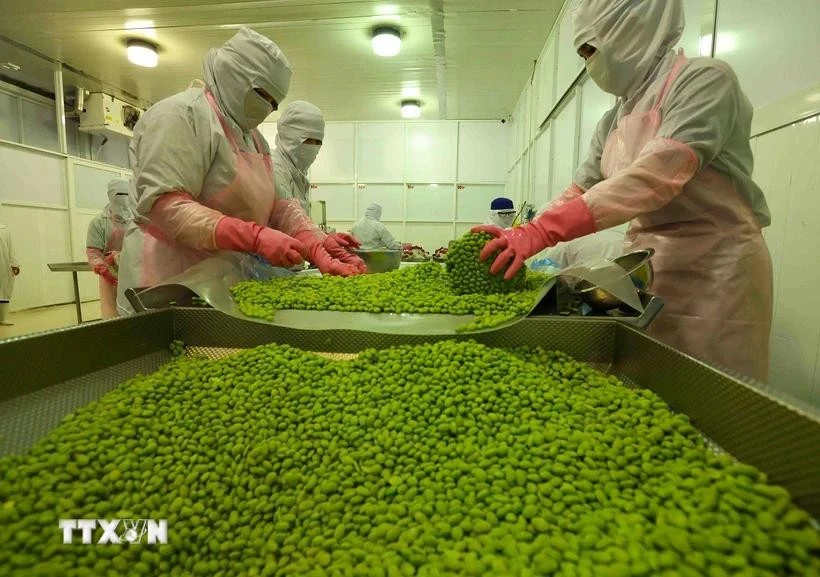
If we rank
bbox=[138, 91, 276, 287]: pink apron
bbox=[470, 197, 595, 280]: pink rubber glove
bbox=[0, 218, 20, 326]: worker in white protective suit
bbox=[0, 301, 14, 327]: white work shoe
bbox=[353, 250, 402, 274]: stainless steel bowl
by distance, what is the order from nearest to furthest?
bbox=[470, 197, 595, 280]: pink rubber glove, bbox=[138, 91, 276, 287]: pink apron, bbox=[353, 250, 402, 274]: stainless steel bowl, bbox=[0, 218, 20, 326]: worker in white protective suit, bbox=[0, 301, 14, 327]: white work shoe

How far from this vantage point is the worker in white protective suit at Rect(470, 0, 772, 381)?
4.17 feet

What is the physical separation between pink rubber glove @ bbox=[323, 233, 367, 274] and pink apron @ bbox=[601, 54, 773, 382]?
151cm

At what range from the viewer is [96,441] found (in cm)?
85

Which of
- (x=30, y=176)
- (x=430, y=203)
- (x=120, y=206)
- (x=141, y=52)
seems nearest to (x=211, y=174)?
(x=120, y=206)

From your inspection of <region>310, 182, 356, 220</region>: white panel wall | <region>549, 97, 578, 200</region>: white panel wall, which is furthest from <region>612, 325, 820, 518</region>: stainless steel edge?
<region>310, 182, 356, 220</region>: white panel wall

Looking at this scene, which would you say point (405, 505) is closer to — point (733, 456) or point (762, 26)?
point (733, 456)

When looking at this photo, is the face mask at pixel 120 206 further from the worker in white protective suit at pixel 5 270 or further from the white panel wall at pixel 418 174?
the white panel wall at pixel 418 174

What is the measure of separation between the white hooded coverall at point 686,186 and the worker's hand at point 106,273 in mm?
4399

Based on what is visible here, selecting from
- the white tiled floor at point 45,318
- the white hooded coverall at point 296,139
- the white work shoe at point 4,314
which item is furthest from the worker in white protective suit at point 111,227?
the white hooded coverall at point 296,139

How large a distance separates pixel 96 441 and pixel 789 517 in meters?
1.21

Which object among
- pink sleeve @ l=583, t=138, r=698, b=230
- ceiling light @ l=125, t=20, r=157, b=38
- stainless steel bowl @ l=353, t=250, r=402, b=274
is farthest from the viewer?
ceiling light @ l=125, t=20, r=157, b=38

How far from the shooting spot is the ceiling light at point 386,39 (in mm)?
5008

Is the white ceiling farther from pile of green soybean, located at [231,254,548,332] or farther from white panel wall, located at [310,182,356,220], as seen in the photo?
pile of green soybean, located at [231,254,548,332]

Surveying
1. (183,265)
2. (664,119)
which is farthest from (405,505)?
(183,265)
